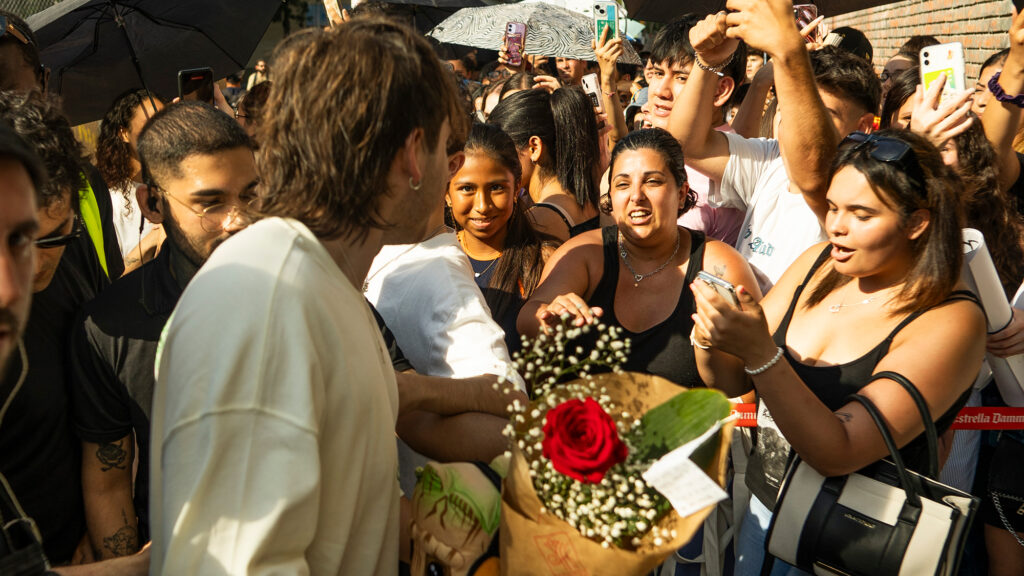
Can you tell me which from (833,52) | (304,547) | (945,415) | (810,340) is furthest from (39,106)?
(833,52)

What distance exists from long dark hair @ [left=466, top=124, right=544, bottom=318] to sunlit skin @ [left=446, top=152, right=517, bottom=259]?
0.03 meters

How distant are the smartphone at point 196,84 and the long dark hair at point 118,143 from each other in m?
0.53

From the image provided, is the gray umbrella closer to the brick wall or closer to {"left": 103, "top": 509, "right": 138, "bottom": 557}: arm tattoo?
{"left": 103, "top": 509, "right": 138, "bottom": 557}: arm tattoo

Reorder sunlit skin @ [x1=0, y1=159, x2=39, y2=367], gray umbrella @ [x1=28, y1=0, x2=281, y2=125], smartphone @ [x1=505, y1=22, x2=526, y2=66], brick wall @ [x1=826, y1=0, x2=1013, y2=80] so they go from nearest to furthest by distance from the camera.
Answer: sunlit skin @ [x1=0, y1=159, x2=39, y2=367]
gray umbrella @ [x1=28, y1=0, x2=281, y2=125]
brick wall @ [x1=826, y1=0, x2=1013, y2=80]
smartphone @ [x1=505, y1=22, x2=526, y2=66]

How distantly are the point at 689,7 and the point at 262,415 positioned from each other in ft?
14.2

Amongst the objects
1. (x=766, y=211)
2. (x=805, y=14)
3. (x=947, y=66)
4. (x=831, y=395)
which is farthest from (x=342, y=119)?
(x=805, y=14)

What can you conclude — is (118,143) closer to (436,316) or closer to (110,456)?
(110,456)

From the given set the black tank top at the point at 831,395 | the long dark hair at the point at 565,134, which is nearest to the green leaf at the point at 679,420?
the black tank top at the point at 831,395

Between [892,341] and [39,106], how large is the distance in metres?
2.66

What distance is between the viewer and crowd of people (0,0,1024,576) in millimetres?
1349

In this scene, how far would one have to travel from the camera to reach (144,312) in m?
2.28

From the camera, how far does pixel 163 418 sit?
149 centimetres

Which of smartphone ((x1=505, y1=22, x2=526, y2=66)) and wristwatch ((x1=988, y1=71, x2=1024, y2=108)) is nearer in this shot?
wristwatch ((x1=988, y1=71, x2=1024, y2=108))

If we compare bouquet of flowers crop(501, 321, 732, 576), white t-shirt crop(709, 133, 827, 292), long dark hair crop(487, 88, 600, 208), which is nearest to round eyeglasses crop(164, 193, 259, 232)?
bouquet of flowers crop(501, 321, 732, 576)
